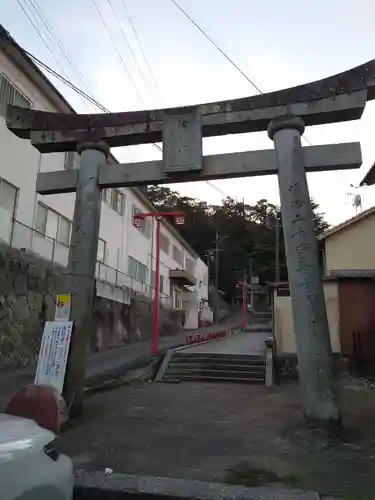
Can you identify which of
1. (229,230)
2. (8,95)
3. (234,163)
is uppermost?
(229,230)

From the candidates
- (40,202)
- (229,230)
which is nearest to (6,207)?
(40,202)

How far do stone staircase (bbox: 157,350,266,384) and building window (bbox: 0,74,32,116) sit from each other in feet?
32.4

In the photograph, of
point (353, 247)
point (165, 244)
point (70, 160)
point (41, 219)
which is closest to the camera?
point (41, 219)

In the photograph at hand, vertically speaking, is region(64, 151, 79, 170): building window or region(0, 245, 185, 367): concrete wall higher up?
region(64, 151, 79, 170): building window

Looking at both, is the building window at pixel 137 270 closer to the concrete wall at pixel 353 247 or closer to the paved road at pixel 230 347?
the paved road at pixel 230 347

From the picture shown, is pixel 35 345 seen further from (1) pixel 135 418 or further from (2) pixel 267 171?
(2) pixel 267 171

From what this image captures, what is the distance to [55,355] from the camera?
24.7 ft

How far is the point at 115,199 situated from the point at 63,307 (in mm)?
16324

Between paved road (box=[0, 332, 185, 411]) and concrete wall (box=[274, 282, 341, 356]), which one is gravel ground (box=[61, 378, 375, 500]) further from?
concrete wall (box=[274, 282, 341, 356])

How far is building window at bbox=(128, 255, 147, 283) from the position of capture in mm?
26406

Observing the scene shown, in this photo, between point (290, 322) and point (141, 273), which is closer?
point (290, 322)

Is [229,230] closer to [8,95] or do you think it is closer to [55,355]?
[8,95]

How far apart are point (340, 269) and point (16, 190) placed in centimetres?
1417

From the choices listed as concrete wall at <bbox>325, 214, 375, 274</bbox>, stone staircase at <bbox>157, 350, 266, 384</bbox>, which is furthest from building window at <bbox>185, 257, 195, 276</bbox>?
stone staircase at <bbox>157, 350, 266, 384</bbox>
